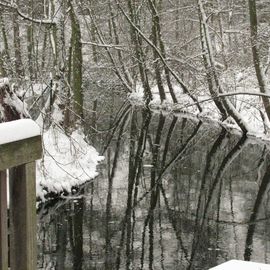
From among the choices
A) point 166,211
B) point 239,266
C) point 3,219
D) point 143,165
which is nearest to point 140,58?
point 143,165

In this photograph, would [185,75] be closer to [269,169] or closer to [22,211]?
[269,169]

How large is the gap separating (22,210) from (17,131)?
30 centimetres

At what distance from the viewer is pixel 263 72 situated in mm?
18672

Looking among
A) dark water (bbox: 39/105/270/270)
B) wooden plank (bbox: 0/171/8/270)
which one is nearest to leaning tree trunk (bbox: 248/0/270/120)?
dark water (bbox: 39/105/270/270)

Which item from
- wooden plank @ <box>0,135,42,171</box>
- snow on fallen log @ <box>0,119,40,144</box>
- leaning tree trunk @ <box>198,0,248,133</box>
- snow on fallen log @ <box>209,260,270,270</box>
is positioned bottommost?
snow on fallen log @ <box>209,260,270,270</box>

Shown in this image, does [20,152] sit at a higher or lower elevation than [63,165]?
lower

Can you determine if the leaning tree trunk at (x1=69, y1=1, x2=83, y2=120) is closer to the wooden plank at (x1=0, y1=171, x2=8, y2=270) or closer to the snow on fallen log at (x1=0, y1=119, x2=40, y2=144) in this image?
the snow on fallen log at (x1=0, y1=119, x2=40, y2=144)

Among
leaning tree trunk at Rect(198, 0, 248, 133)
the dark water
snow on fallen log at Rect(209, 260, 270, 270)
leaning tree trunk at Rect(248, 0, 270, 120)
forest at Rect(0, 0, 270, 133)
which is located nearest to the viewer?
snow on fallen log at Rect(209, 260, 270, 270)

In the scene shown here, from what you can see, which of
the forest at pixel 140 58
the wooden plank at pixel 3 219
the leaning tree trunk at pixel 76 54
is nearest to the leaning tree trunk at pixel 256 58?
the forest at pixel 140 58

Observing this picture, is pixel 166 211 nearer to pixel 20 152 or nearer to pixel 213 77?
pixel 213 77

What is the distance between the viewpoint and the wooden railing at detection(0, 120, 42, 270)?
191 centimetres

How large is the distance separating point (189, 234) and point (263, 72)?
9549 mm

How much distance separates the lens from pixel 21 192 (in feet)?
6.46

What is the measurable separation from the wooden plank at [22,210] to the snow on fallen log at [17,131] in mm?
114
